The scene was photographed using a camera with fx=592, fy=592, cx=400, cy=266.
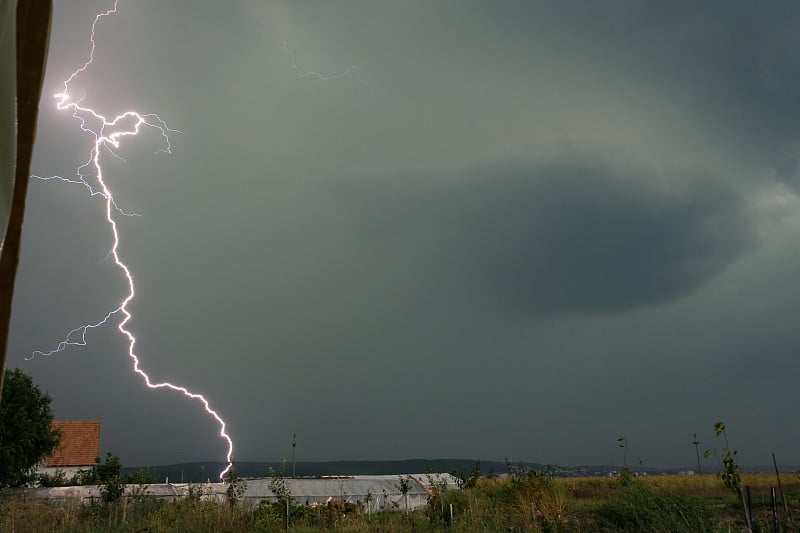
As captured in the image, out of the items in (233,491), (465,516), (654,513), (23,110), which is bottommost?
(465,516)

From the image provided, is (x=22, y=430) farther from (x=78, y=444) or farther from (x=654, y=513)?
(x=654, y=513)

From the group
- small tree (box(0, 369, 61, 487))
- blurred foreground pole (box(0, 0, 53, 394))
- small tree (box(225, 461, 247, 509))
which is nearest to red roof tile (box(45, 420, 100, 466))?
small tree (box(0, 369, 61, 487))

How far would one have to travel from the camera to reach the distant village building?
4461cm

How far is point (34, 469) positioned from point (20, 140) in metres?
37.8

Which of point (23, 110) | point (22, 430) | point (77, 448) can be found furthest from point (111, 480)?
point (77, 448)

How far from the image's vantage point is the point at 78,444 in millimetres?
47469

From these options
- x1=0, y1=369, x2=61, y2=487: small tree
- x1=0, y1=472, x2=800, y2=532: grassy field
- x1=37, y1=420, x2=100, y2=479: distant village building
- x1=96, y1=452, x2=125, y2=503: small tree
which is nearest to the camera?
x1=0, y1=472, x2=800, y2=532: grassy field

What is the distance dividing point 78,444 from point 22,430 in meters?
21.5

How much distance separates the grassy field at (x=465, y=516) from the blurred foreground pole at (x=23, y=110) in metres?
9.55

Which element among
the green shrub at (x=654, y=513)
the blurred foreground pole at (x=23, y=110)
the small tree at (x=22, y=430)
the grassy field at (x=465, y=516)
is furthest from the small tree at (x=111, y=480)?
the blurred foreground pole at (x=23, y=110)

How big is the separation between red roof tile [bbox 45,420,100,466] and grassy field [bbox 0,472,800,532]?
36231 mm

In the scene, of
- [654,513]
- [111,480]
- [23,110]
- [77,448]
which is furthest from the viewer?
[77,448]

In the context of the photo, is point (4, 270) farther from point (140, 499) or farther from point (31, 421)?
point (31, 421)

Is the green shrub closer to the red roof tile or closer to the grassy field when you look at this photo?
the grassy field
